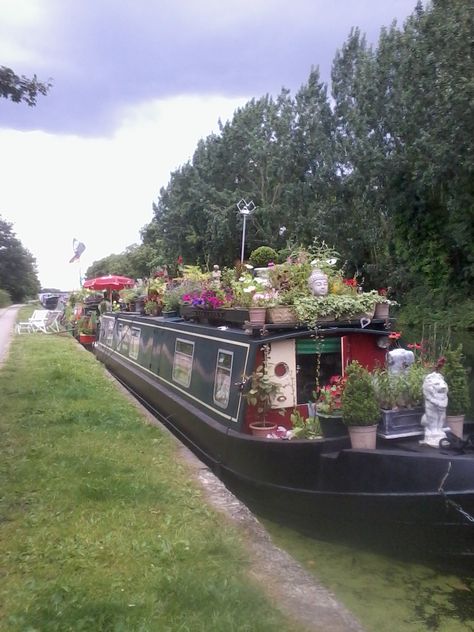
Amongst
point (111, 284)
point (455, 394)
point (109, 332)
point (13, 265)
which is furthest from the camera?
point (13, 265)

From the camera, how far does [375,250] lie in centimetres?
2459

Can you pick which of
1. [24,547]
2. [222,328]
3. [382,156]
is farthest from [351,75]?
[24,547]

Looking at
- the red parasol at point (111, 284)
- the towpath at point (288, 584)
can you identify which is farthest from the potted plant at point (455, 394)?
the red parasol at point (111, 284)

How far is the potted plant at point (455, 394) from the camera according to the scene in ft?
15.7

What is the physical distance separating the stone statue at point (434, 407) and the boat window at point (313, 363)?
1372 millimetres

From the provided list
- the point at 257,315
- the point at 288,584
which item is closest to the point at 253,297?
the point at 257,315

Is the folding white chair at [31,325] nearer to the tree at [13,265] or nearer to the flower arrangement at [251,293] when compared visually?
the flower arrangement at [251,293]

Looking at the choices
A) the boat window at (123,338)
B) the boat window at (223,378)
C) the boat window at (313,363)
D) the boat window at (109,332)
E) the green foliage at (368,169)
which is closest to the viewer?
the boat window at (313,363)

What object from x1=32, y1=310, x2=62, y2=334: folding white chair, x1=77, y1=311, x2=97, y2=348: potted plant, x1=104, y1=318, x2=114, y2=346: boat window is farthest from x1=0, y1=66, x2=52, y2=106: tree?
x1=32, y1=310, x2=62, y2=334: folding white chair

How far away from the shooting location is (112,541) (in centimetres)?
379

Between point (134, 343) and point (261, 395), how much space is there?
609 centimetres

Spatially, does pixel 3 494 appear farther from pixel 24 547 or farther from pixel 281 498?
pixel 281 498

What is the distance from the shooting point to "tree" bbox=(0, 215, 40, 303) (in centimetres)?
7162

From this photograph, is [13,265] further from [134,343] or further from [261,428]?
[261,428]
